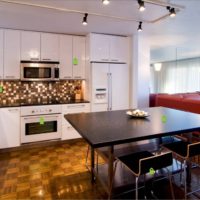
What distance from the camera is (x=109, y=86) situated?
412 centimetres

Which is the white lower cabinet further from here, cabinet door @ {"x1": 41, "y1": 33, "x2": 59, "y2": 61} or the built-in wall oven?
cabinet door @ {"x1": 41, "y1": 33, "x2": 59, "y2": 61}

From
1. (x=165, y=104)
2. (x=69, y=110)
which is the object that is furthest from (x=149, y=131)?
(x=165, y=104)

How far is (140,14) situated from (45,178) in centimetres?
276

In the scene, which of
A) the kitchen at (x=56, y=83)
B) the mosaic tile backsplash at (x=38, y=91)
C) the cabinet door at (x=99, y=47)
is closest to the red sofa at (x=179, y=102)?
the kitchen at (x=56, y=83)

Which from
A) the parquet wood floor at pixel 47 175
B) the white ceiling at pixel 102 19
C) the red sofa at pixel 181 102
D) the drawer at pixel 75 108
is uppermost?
the white ceiling at pixel 102 19

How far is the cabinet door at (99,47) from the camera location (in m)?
3.95

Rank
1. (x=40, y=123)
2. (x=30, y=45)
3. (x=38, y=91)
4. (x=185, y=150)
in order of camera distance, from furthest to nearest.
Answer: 1. (x=38, y=91)
2. (x=30, y=45)
3. (x=40, y=123)
4. (x=185, y=150)

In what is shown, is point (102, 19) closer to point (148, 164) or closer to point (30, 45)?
point (30, 45)

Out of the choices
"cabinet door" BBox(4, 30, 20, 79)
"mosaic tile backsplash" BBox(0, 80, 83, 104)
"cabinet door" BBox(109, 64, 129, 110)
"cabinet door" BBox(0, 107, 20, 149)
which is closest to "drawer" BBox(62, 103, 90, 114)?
"mosaic tile backsplash" BBox(0, 80, 83, 104)

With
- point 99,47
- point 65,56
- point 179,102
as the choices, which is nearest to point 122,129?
point 99,47

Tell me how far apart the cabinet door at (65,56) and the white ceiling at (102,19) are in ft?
0.63

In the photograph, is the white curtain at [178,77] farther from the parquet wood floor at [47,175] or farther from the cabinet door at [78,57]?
the parquet wood floor at [47,175]

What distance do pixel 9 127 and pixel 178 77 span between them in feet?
26.2

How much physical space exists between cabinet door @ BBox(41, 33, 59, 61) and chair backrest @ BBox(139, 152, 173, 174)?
3.07 meters
